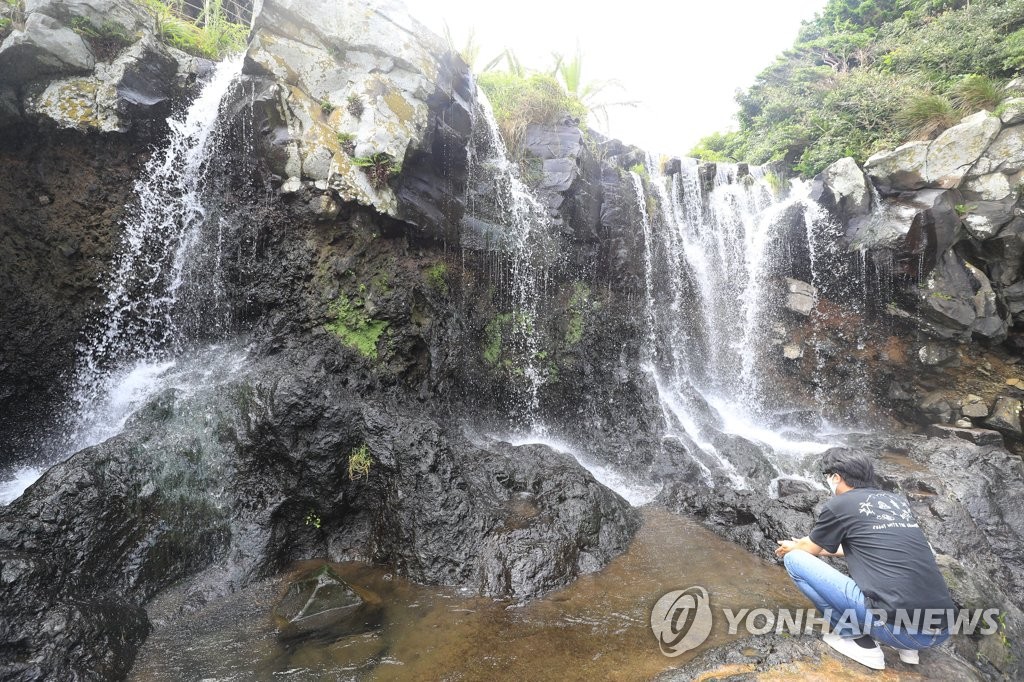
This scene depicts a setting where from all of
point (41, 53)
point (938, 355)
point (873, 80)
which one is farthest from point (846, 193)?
point (41, 53)

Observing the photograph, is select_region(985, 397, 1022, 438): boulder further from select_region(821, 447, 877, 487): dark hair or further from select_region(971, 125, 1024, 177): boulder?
select_region(821, 447, 877, 487): dark hair

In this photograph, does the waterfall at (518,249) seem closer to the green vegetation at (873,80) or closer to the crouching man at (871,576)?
the crouching man at (871,576)

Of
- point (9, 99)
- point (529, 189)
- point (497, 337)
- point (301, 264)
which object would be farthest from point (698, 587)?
point (9, 99)

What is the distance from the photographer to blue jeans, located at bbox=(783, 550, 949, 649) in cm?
302

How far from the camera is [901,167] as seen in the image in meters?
10.2

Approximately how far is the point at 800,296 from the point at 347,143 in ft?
33.7

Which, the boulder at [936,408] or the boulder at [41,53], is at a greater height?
the boulder at [41,53]

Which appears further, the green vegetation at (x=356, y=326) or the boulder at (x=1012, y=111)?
the boulder at (x=1012, y=111)

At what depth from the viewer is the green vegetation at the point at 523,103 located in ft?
33.3

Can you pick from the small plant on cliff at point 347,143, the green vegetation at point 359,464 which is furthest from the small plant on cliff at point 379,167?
the green vegetation at point 359,464

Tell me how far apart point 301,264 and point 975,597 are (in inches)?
325

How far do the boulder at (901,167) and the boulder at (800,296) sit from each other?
2.58 metres

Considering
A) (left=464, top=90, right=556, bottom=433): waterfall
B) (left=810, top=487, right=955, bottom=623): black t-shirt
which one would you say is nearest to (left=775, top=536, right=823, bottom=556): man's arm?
(left=810, top=487, right=955, bottom=623): black t-shirt

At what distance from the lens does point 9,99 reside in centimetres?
591
